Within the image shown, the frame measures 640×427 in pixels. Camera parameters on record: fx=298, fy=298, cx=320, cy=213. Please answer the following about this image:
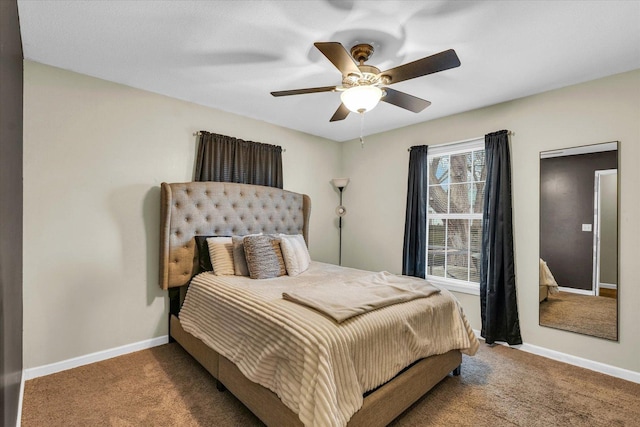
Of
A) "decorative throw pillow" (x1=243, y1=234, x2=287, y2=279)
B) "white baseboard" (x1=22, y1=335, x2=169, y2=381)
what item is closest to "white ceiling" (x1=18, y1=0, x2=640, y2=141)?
"decorative throw pillow" (x1=243, y1=234, x2=287, y2=279)

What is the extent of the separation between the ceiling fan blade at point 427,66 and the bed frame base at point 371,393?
1.85m

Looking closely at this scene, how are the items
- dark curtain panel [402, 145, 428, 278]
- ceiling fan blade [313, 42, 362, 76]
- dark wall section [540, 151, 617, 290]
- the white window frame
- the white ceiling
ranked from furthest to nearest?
dark curtain panel [402, 145, 428, 278]
the white window frame
dark wall section [540, 151, 617, 290]
the white ceiling
ceiling fan blade [313, 42, 362, 76]

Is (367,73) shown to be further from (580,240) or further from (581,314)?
(581,314)

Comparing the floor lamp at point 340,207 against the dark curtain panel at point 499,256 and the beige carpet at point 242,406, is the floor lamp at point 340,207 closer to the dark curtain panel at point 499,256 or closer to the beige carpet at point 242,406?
the dark curtain panel at point 499,256

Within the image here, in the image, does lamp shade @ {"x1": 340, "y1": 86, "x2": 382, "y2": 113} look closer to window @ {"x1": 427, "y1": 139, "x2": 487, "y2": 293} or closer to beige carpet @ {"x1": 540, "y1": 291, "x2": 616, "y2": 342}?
window @ {"x1": 427, "y1": 139, "x2": 487, "y2": 293}

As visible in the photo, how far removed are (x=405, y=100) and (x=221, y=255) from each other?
7.01 feet

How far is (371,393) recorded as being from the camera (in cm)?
164

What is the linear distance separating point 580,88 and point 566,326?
215 centimetres

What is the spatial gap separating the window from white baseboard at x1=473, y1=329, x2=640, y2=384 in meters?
0.71

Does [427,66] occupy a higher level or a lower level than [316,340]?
higher

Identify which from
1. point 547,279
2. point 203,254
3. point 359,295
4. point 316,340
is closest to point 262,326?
point 316,340

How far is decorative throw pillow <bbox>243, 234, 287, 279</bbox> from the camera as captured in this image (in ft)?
8.95

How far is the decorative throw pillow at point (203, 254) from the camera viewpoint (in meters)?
2.96

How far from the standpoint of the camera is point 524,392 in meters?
2.20
